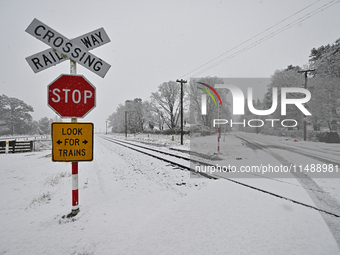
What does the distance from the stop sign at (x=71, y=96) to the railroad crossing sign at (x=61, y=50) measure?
0.39 meters

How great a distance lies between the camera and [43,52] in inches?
118

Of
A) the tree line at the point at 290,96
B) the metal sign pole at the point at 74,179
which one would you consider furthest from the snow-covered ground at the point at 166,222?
the tree line at the point at 290,96

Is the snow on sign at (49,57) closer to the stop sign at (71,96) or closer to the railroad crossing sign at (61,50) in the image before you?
the railroad crossing sign at (61,50)

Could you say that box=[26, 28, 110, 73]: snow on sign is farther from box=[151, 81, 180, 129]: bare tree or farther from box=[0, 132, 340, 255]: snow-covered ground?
box=[151, 81, 180, 129]: bare tree

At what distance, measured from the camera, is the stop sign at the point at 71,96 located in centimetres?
297

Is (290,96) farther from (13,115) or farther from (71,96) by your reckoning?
(13,115)

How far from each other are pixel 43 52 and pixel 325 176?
8831 mm

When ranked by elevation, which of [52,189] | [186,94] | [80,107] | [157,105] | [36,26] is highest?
[186,94]

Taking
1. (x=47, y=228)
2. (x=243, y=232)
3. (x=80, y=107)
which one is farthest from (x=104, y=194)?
(x=243, y=232)

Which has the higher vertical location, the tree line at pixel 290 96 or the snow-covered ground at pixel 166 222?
the tree line at pixel 290 96

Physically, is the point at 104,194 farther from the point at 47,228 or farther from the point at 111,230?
the point at 111,230

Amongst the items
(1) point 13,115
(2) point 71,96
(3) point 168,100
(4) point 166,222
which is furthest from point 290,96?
(1) point 13,115

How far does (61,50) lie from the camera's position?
3.04 meters

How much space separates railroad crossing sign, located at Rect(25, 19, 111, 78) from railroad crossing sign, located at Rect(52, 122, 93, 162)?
1.15 metres
